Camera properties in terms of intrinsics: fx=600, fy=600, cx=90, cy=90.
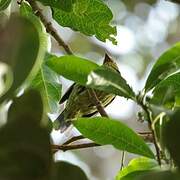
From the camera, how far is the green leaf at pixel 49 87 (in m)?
1.29

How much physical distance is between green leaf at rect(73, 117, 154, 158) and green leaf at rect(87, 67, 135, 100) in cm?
6

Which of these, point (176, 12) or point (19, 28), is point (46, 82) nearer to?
point (19, 28)

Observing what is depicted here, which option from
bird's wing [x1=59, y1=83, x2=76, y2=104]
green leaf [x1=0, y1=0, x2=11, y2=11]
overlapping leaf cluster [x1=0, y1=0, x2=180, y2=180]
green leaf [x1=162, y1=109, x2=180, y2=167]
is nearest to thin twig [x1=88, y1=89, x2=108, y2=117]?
overlapping leaf cluster [x1=0, y1=0, x2=180, y2=180]

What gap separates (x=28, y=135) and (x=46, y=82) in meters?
0.74

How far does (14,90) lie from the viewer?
624 millimetres

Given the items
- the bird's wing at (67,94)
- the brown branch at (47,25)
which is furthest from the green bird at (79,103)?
the brown branch at (47,25)

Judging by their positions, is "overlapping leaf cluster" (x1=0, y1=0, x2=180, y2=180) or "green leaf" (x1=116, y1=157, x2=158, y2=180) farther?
"green leaf" (x1=116, y1=157, x2=158, y2=180)

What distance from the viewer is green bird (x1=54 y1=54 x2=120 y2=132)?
57.4 inches

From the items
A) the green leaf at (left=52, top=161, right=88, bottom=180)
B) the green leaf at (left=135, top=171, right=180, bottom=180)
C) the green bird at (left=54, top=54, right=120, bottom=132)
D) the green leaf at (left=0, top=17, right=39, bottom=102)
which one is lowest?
the green leaf at (left=135, top=171, right=180, bottom=180)

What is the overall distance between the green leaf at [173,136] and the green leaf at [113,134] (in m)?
0.18

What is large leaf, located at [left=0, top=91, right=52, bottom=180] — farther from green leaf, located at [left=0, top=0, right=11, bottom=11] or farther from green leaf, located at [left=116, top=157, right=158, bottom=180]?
green leaf, located at [left=0, top=0, right=11, bottom=11]

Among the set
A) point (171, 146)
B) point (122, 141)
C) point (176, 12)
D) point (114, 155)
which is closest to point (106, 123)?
point (122, 141)

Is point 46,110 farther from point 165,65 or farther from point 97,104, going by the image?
point 97,104

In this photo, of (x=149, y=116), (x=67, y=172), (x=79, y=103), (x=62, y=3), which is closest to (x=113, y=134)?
(x=149, y=116)
